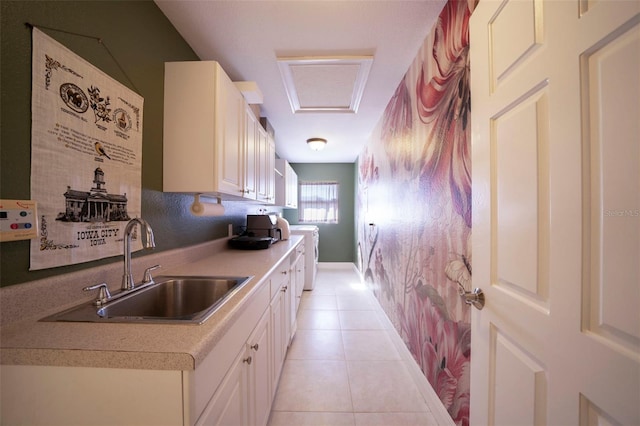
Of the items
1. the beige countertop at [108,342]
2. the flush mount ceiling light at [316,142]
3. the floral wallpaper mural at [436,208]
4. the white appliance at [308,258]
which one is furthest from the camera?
the white appliance at [308,258]

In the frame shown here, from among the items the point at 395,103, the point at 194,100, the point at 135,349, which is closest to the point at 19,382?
the point at 135,349

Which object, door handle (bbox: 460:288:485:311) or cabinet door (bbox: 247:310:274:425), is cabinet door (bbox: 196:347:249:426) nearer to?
cabinet door (bbox: 247:310:274:425)

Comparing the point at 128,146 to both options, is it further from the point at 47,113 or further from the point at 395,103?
the point at 395,103

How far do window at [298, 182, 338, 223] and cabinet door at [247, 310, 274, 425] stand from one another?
163 inches

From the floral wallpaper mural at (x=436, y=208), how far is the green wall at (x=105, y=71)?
1.67 metres

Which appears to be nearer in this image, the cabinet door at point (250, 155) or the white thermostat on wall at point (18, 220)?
the white thermostat on wall at point (18, 220)

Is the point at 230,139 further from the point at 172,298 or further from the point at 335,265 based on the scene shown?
the point at 335,265

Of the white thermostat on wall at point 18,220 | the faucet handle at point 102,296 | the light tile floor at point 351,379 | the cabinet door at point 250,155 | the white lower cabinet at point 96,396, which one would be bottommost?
the light tile floor at point 351,379

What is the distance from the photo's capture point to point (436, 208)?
1.47 meters

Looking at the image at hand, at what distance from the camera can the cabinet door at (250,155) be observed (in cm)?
188

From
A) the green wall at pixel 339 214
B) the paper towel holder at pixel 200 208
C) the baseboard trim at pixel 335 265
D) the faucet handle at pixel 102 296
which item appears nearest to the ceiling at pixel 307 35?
the paper towel holder at pixel 200 208

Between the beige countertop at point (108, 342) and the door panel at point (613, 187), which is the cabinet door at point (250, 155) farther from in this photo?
the door panel at point (613, 187)

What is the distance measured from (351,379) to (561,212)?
1785mm

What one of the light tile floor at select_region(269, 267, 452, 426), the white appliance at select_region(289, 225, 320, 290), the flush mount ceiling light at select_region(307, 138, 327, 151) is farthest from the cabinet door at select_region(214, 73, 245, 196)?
the white appliance at select_region(289, 225, 320, 290)
